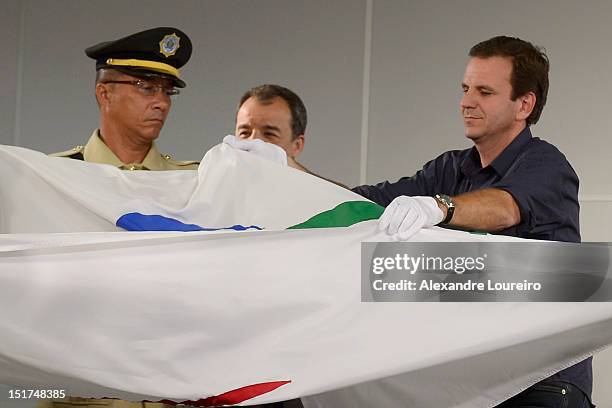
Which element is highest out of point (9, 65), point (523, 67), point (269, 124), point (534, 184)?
point (9, 65)

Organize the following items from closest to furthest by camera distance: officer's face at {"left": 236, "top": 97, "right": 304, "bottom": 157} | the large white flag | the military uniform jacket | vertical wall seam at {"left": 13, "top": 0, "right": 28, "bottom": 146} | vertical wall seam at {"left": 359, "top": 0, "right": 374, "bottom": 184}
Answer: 1. the large white flag
2. the military uniform jacket
3. officer's face at {"left": 236, "top": 97, "right": 304, "bottom": 157}
4. vertical wall seam at {"left": 359, "top": 0, "right": 374, "bottom": 184}
5. vertical wall seam at {"left": 13, "top": 0, "right": 28, "bottom": 146}

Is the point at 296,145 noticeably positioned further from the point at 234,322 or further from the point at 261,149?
the point at 234,322

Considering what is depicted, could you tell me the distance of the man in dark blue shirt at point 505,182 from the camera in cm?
206

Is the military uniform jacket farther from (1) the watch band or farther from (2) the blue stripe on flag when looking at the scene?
(1) the watch band

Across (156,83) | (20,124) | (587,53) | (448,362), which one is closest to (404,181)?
(156,83)

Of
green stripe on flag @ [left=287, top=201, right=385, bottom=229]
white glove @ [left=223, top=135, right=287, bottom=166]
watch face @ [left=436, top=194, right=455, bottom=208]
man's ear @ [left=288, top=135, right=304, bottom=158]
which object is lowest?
green stripe on flag @ [left=287, top=201, right=385, bottom=229]

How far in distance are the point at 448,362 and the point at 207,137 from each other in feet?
10.6

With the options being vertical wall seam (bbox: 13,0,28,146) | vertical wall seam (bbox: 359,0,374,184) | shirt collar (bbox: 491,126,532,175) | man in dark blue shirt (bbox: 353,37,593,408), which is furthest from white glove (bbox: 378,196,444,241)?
vertical wall seam (bbox: 13,0,28,146)

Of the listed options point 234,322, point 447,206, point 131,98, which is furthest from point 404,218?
point 131,98

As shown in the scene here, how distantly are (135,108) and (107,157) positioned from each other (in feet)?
0.41

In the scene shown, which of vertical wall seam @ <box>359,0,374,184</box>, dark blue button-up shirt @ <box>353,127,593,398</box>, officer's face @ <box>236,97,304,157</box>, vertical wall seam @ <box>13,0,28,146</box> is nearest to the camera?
dark blue button-up shirt @ <box>353,127,593,398</box>

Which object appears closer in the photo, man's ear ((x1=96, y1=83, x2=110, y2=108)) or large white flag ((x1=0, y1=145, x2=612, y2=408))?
large white flag ((x1=0, y1=145, x2=612, y2=408))

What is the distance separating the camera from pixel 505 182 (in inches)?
87.2

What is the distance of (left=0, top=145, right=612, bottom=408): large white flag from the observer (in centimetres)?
179
